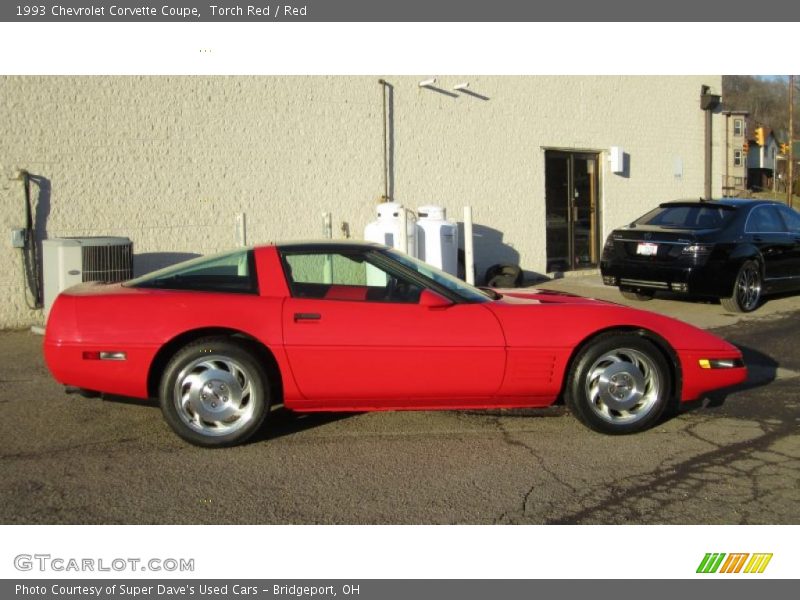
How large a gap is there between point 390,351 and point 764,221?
7454 mm

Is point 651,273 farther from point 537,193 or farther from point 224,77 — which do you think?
point 224,77

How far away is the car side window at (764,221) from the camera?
10328mm

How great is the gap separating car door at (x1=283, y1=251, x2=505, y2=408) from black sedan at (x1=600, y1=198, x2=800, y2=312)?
216 inches

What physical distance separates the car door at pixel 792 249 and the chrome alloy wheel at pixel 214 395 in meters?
8.41

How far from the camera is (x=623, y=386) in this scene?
5.21m

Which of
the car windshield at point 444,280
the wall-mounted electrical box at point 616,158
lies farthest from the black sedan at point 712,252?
the car windshield at point 444,280

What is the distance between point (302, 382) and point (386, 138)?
726 cm

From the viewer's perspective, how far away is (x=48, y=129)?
31.0 feet

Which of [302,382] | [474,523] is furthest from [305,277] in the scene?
[474,523]

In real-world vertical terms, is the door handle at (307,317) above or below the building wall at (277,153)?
below

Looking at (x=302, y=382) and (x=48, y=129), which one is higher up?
(x=48, y=129)

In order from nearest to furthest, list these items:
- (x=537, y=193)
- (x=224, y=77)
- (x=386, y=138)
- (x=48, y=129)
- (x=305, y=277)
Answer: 1. (x=305, y=277)
2. (x=48, y=129)
3. (x=224, y=77)
4. (x=386, y=138)
5. (x=537, y=193)

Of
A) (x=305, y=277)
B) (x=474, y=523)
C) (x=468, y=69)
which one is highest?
(x=468, y=69)

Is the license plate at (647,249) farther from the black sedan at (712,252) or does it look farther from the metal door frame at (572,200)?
the metal door frame at (572,200)
